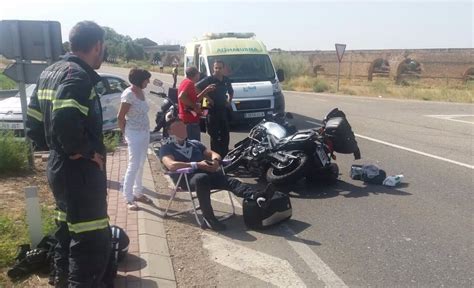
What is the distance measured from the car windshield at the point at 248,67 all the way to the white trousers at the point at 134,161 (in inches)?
280

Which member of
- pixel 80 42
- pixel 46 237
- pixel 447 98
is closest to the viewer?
pixel 80 42

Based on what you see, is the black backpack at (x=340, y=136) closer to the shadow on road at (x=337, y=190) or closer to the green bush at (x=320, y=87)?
the shadow on road at (x=337, y=190)

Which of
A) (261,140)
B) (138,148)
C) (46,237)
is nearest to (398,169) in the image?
(261,140)

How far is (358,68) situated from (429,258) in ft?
177

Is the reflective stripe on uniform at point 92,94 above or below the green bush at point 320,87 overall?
above

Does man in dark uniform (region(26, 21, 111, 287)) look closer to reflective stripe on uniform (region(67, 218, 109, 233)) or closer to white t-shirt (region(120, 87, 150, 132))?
reflective stripe on uniform (region(67, 218, 109, 233))

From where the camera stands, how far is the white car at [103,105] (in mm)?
9820

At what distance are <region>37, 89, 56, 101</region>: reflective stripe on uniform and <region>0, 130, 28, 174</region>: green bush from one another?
4.44m

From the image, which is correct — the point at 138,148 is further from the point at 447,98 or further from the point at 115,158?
the point at 447,98

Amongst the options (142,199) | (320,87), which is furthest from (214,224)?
(320,87)

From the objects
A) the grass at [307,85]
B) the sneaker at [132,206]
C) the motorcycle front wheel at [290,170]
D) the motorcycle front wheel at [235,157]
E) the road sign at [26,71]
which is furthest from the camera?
the grass at [307,85]

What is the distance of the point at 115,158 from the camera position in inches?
346

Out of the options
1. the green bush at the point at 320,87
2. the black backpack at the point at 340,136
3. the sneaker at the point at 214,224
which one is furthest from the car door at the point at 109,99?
the green bush at the point at 320,87

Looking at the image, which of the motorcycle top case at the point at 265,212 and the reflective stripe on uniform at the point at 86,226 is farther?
the motorcycle top case at the point at 265,212
